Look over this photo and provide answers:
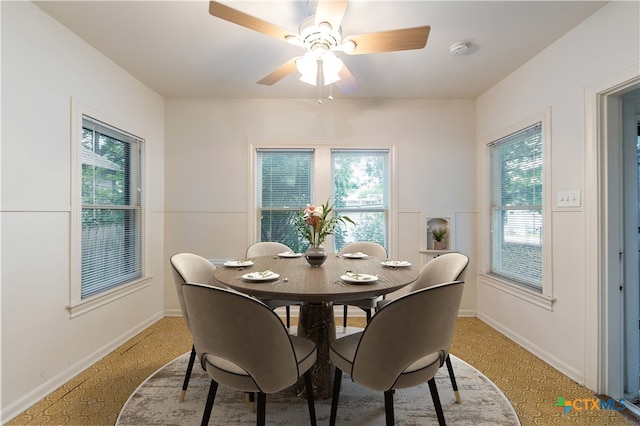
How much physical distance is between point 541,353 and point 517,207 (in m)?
1.31

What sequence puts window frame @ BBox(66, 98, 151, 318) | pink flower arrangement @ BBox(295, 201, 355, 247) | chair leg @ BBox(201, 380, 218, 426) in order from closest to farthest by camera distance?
chair leg @ BBox(201, 380, 218, 426) → pink flower arrangement @ BBox(295, 201, 355, 247) → window frame @ BBox(66, 98, 151, 318)

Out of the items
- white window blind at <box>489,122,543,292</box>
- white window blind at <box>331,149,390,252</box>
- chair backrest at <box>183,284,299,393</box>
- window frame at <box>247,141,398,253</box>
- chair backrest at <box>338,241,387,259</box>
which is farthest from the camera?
white window blind at <box>331,149,390,252</box>

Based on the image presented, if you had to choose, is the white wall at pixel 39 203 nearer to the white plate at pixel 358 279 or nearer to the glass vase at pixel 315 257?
the glass vase at pixel 315 257

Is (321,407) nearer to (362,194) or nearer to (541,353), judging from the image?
(541,353)

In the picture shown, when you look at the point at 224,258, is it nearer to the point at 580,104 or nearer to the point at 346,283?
the point at 346,283

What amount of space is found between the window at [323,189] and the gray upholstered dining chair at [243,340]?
2234mm

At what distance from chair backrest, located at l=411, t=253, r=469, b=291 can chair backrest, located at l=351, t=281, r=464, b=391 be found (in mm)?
519

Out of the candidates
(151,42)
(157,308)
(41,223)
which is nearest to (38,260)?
(41,223)

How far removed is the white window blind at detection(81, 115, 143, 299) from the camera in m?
2.41

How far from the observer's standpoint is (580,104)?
82.5 inches

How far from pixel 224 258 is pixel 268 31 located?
2.52 metres

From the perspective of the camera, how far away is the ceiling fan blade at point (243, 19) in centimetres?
146

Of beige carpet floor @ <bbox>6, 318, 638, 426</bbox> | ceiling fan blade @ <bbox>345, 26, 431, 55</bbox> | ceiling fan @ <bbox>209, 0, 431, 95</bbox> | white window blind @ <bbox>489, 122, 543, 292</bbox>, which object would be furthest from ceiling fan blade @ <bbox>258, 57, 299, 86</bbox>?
beige carpet floor @ <bbox>6, 318, 638, 426</bbox>

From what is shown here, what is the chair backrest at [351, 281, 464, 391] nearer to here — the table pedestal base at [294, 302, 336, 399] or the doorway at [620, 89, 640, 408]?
the table pedestal base at [294, 302, 336, 399]
